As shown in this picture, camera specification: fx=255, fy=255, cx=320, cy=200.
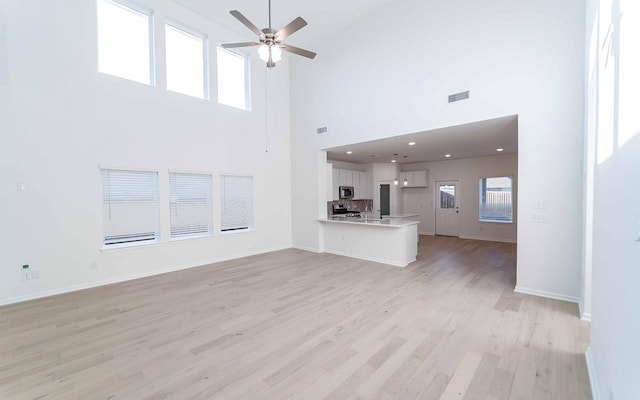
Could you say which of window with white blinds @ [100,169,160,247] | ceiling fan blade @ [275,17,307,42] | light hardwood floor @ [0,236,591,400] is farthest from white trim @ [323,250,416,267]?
ceiling fan blade @ [275,17,307,42]

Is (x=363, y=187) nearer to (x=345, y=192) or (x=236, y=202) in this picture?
(x=345, y=192)

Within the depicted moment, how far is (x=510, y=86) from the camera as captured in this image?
3779 millimetres

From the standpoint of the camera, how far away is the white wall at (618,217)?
1159 millimetres

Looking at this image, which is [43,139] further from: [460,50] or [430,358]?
[460,50]

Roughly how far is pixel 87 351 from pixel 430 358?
3311 mm

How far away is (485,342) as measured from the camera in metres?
2.56

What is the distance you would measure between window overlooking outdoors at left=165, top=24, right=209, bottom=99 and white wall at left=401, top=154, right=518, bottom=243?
7551mm

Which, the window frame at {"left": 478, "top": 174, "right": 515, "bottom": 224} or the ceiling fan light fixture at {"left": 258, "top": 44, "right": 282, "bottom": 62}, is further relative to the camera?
the window frame at {"left": 478, "top": 174, "right": 515, "bottom": 224}

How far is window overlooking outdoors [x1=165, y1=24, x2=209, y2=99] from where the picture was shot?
539cm

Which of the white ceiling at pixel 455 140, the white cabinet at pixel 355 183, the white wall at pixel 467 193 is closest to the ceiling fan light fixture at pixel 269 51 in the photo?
the white ceiling at pixel 455 140

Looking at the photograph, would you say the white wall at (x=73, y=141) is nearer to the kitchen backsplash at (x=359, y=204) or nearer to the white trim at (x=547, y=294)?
the kitchen backsplash at (x=359, y=204)

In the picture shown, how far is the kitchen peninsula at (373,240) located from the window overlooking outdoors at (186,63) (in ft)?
14.2

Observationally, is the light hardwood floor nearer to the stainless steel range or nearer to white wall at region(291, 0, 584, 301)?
white wall at region(291, 0, 584, 301)

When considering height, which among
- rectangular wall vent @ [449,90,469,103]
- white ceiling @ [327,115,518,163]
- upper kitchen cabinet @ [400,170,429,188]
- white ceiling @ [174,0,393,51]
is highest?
white ceiling @ [174,0,393,51]
